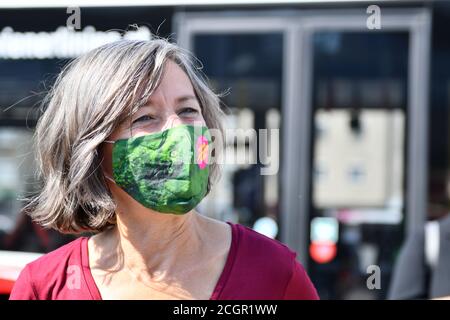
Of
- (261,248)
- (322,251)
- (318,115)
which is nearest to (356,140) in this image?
(318,115)

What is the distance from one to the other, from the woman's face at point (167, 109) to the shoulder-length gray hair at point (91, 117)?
22 mm

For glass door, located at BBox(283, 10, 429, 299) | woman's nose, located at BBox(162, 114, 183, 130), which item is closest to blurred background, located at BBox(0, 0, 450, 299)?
glass door, located at BBox(283, 10, 429, 299)

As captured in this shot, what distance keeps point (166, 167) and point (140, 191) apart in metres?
0.08

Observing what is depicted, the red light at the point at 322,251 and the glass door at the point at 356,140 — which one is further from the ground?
the glass door at the point at 356,140

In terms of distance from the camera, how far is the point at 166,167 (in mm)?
1647

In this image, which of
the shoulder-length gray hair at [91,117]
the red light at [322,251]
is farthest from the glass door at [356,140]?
the shoulder-length gray hair at [91,117]

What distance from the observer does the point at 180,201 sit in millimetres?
1595

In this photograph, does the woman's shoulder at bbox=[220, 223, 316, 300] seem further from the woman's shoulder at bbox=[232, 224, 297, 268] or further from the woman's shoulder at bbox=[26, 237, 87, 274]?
the woman's shoulder at bbox=[26, 237, 87, 274]

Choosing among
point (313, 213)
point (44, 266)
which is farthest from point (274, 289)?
point (313, 213)

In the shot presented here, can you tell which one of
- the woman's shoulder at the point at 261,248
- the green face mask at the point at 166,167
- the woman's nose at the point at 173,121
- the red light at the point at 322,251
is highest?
the woman's nose at the point at 173,121

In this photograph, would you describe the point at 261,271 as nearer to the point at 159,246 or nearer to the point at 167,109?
the point at 159,246

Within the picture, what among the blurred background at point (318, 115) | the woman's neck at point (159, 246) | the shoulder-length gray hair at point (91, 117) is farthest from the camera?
the blurred background at point (318, 115)

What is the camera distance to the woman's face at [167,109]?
1604mm

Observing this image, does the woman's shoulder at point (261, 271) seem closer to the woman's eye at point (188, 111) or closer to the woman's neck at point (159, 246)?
the woman's neck at point (159, 246)
